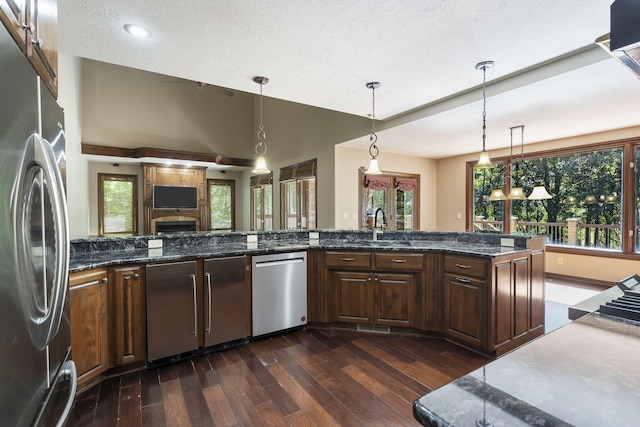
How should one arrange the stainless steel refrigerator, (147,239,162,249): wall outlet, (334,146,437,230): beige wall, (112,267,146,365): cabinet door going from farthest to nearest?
(334,146,437,230): beige wall < (147,239,162,249): wall outlet < (112,267,146,365): cabinet door < the stainless steel refrigerator

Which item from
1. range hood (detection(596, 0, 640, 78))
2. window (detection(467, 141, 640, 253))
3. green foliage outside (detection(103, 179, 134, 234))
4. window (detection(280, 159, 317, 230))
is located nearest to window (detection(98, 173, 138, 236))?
green foliage outside (detection(103, 179, 134, 234))

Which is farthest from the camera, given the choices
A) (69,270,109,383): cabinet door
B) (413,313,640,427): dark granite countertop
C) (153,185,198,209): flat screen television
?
(153,185,198,209): flat screen television

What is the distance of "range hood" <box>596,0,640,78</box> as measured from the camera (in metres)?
0.79

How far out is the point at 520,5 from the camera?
1.88 metres

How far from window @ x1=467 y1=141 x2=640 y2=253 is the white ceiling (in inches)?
62.0

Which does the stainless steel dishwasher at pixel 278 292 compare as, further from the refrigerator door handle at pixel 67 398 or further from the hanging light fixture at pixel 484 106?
the hanging light fixture at pixel 484 106

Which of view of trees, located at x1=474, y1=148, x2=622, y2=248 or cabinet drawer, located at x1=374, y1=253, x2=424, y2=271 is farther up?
view of trees, located at x1=474, y1=148, x2=622, y2=248

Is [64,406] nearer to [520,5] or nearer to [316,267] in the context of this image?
[316,267]

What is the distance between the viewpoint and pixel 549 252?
5.68 m

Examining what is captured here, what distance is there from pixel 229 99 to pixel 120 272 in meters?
7.05

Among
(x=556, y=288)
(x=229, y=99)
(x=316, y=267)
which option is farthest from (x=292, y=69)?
(x=229, y=99)

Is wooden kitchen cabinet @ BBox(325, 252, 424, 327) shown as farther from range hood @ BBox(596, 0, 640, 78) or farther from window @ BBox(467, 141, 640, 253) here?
window @ BBox(467, 141, 640, 253)

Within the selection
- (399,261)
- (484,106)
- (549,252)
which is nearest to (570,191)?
(549,252)

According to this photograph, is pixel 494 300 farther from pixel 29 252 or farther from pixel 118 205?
pixel 118 205
